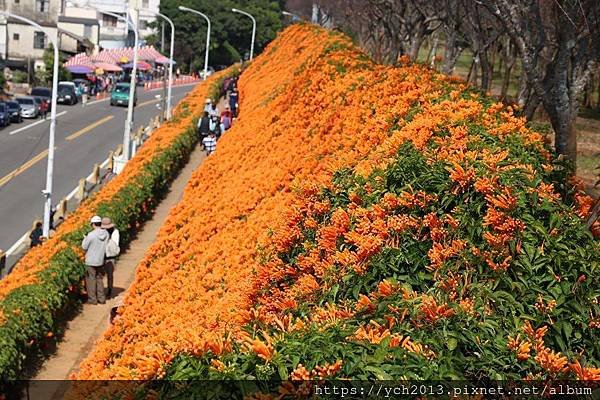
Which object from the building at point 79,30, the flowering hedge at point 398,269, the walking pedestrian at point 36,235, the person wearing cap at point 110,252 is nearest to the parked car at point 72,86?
the building at point 79,30

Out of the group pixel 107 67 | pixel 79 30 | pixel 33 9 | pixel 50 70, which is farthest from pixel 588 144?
pixel 79 30

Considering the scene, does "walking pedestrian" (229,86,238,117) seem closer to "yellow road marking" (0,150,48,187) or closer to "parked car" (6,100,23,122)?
"yellow road marking" (0,150,48,187)

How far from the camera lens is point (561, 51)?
31.3 feet

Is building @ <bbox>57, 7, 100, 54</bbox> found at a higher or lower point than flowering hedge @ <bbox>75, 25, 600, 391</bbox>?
lower

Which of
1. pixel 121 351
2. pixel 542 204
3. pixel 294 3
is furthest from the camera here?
pixel 294 3

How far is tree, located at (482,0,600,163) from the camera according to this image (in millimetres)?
9633

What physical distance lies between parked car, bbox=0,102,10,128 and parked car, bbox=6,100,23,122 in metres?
0.45

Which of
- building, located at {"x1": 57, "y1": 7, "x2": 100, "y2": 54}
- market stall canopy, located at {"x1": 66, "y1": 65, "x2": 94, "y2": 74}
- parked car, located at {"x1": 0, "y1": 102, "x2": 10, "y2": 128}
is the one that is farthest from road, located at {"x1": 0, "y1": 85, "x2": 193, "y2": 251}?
building, located at {"x1": 57, "y1": 7, "x2": 100, "y2": 54}

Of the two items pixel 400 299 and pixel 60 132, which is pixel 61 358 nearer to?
pixel 400 299

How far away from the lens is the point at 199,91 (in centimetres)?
4094

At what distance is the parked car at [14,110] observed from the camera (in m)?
46.8

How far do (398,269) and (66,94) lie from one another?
55661mm

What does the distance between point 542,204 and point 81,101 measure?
5917cm

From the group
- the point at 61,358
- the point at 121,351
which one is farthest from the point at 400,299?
the point at 61,358
